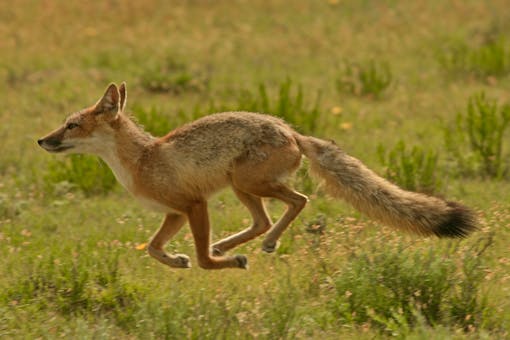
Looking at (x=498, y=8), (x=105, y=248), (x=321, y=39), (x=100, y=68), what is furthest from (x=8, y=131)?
(x=498, y=8)

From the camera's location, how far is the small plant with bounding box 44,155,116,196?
9734mm

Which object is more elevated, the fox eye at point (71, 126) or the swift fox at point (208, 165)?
the fox eye at point (71, 126)

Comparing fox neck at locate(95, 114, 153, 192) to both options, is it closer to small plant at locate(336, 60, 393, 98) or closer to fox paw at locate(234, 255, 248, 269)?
fox paw at locate(234, 255, 248, 269)

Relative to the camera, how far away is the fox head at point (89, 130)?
7.52 meters

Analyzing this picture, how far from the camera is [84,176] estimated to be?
974 cm

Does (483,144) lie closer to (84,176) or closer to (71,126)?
(84,176)

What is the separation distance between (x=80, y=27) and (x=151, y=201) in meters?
9.28

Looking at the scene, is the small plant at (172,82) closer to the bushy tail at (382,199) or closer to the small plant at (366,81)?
the small plant at (366,81)

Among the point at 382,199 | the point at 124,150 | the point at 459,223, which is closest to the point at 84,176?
the point at 124,150

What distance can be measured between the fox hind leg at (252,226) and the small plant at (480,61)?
6807mm

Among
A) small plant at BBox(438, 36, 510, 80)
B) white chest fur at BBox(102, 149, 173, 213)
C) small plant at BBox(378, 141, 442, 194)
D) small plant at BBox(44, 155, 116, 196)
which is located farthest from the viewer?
small plant at BBox(438, 36, 510, 80)

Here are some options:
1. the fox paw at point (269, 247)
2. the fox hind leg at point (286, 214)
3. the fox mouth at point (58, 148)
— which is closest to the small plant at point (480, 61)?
the fox hind leg at point (286, 214)

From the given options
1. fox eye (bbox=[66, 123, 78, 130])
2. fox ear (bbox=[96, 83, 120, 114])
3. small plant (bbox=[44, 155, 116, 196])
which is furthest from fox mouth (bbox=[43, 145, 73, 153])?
small plant (bbox=[44, 155, 116, 196])

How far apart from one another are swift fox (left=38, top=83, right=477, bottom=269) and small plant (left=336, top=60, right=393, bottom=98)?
18.3 ft
